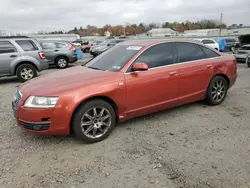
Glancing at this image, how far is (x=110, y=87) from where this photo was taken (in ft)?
12.0

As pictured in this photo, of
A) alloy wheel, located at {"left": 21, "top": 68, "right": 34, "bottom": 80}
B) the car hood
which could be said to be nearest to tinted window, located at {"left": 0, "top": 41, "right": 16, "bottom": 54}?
alloy wheel, located at {"left": 21, "top": 68, "right": 34, "bottom": 80}

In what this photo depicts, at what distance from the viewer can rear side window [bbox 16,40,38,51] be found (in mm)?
8703

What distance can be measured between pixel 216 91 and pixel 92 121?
3.07m

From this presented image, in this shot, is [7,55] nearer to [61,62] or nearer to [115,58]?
[61,62]

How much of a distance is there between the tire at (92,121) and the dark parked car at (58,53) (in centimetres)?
991

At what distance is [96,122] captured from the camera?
3.61 m

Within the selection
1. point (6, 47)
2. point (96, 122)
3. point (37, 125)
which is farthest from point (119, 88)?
point (6, 47)

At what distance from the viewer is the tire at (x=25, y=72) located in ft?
28.5

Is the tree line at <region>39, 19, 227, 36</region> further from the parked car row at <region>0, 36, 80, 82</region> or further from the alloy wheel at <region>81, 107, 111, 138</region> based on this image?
the alloy wheel at <region>81, 107, 111, 138</region>

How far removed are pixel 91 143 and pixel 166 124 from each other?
57.8 inches

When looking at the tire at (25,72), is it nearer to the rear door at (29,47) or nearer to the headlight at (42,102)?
the rear door at (29,47)

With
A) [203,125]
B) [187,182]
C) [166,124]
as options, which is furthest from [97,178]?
[203,125]

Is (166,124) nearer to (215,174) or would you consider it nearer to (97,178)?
(215,174)

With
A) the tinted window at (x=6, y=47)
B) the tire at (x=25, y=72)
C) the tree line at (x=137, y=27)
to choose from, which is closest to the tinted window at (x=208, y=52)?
the tire at (x=25, y=72)
